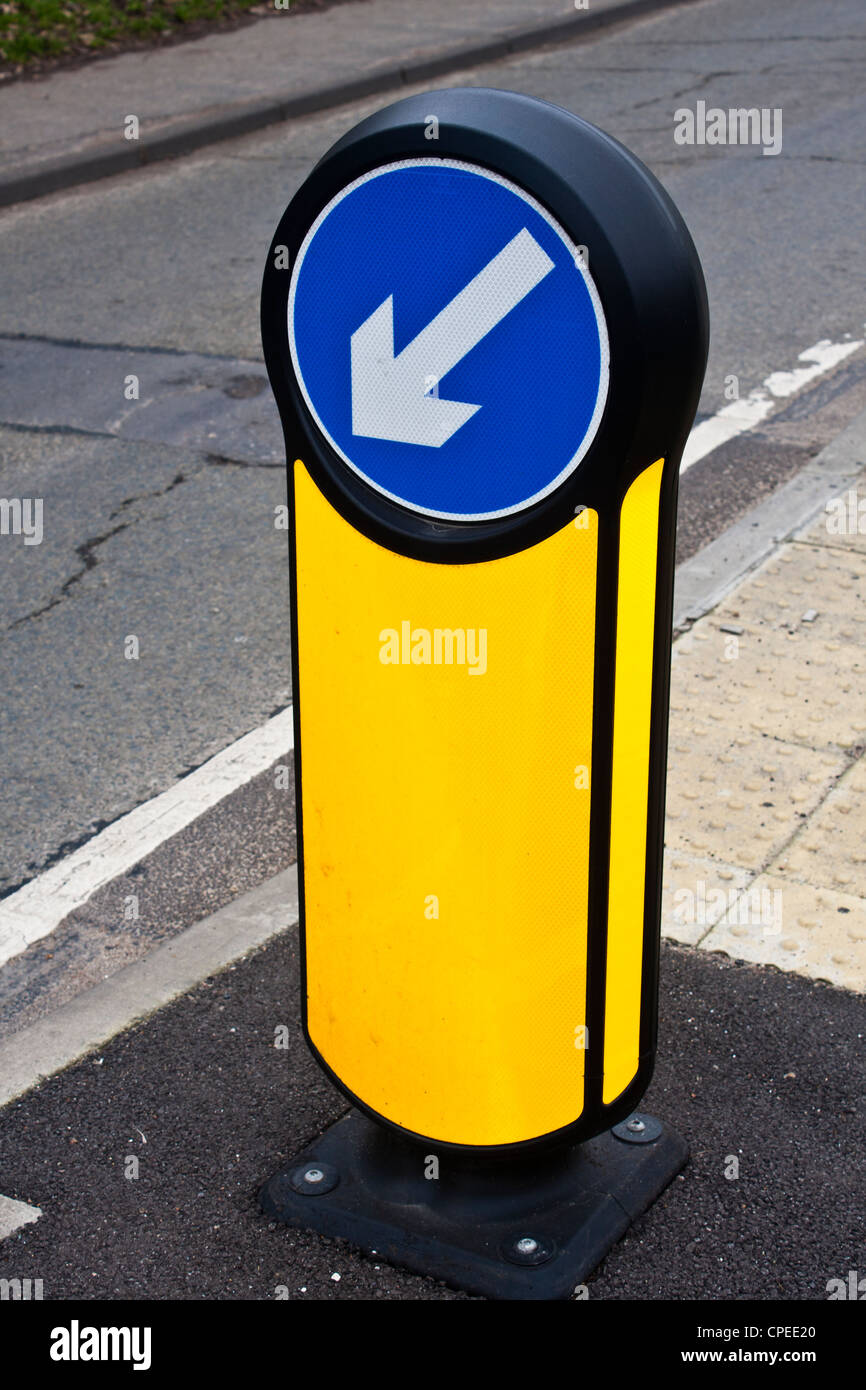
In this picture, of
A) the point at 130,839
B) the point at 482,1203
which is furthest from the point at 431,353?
the point at 130,839

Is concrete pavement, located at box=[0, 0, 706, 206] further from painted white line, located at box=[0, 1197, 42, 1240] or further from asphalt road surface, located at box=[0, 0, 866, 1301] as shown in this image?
painted white line, located at box=[0, 1197, 42, 1240]

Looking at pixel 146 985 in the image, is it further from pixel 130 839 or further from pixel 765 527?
pixel 765 527

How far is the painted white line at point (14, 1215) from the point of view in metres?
2.65

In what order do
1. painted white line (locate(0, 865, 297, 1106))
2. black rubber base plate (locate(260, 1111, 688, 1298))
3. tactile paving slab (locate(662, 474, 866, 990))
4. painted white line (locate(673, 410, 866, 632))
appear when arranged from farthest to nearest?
painted white line (locate(673, 410, 866, 632)) < tactile paving slab (locate(662, 474, 866, 990)) < painted white line (locate(0, 865, 297, 1106)) < black rubber base plate (locate(260, 1111, 688, 1298))

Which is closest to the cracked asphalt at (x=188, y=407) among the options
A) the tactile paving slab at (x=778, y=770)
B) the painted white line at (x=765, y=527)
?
the painted white line at (x=765, y=527)

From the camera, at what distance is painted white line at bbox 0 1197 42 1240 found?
8.71 feet

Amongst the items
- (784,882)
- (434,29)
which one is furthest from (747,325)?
(434,29)

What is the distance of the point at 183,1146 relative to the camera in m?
2.85

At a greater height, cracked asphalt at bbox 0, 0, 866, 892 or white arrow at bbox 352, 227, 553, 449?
white arrow at bbox 352, 227, 553, 449

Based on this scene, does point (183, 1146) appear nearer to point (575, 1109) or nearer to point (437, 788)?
point (575, 1109)

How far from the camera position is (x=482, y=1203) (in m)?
2.61

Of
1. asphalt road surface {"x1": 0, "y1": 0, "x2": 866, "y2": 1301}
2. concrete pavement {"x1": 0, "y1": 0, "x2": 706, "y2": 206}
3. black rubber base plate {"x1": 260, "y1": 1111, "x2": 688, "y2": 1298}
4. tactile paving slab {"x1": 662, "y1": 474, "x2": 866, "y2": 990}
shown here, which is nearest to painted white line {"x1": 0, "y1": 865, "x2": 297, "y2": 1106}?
asphalt road surface {"x1": 0, "y1": 0, "x2": 866, "y2": 1301}

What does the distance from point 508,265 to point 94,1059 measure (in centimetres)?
184

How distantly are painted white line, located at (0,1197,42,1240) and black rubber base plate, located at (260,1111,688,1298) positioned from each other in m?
0.41
